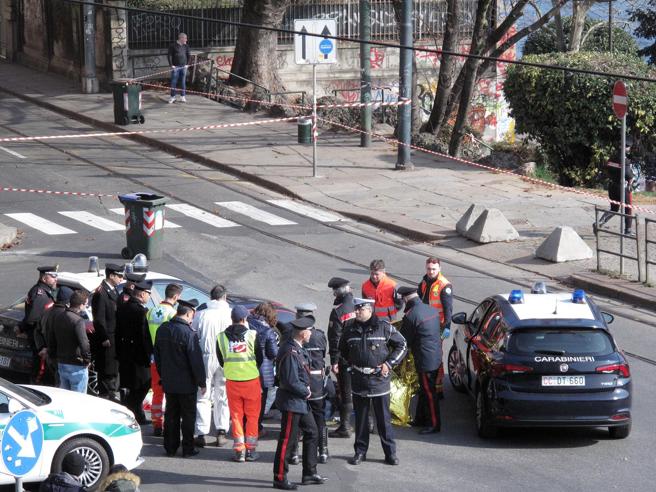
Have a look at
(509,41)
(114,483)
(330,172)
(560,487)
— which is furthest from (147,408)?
(509,41)

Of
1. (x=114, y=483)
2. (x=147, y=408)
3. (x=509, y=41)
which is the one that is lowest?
(x=147, y=408)

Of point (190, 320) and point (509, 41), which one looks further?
point (509, 41)

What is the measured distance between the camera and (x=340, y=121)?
3322cm

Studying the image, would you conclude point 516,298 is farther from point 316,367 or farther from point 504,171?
point 504,171

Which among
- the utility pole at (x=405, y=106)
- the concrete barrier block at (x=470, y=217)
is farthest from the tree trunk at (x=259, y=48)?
the concrete barrier block at (x=470, y=217)

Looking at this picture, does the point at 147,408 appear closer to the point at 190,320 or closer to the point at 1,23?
the point at 190,320

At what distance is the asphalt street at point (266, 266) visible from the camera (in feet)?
35.5

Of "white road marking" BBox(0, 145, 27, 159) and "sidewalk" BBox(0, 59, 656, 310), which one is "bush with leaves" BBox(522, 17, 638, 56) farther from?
"white road marking" BBox(0, 145, 27, 159)

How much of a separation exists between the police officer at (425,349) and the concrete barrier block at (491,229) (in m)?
9.01

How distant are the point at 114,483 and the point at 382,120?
96.0ft

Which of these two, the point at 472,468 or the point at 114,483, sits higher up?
the point at 114,483

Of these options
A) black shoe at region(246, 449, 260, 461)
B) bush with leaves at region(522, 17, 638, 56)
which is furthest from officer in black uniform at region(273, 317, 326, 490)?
bush with leaves at region(522, 17, 638, 56)

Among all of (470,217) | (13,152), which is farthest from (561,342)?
(13,152)

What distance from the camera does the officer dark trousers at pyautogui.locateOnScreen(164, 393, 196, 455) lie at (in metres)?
11.2
